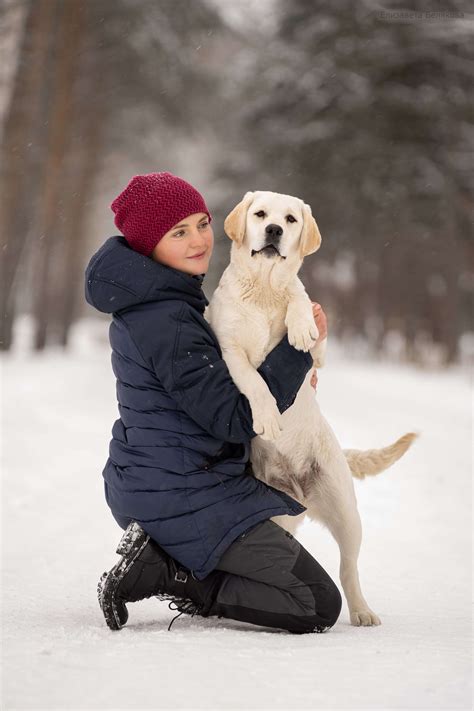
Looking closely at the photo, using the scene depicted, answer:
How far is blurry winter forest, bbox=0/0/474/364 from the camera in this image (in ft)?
55.8

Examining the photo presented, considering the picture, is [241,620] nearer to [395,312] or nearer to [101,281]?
[101,281]

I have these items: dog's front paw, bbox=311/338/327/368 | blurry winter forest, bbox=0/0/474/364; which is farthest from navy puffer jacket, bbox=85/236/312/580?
blurry winter forest, bbox=0/0/474/364

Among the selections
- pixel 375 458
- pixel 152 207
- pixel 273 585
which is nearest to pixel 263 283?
pixel 152 207

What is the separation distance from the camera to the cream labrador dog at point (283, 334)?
11.1 ft

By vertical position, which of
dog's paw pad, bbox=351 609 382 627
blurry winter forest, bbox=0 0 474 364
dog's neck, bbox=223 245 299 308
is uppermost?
blurry winter forest, bbox=0 0 474 364

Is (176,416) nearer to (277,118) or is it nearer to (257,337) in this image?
(257,337)

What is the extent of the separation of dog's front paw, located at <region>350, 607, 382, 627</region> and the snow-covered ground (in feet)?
0.16

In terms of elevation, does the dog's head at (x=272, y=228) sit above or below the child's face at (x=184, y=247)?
above

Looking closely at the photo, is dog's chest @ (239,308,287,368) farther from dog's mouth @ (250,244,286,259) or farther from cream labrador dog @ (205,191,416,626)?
dog's mouth @ (250,244,286,259)

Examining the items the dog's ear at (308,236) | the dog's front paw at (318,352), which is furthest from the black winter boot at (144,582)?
the dog's ear at (308,236)

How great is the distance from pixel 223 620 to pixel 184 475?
0.61 m

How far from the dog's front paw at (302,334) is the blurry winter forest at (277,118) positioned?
43.2ft

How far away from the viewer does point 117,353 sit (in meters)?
3.26

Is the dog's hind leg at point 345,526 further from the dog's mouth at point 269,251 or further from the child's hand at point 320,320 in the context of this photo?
the dog's mouth at point 269,251
